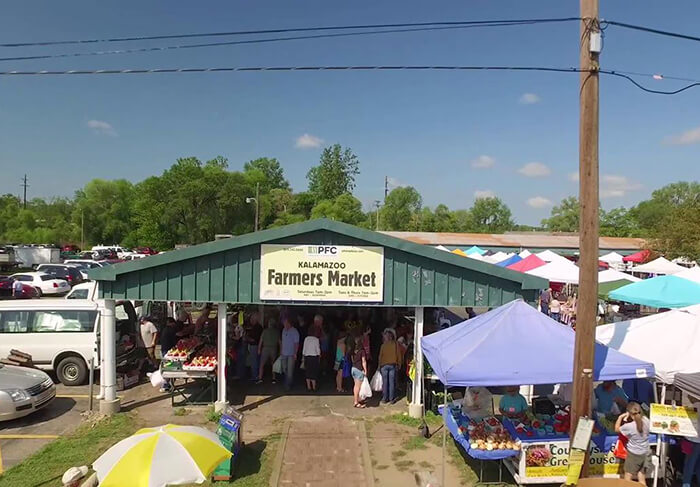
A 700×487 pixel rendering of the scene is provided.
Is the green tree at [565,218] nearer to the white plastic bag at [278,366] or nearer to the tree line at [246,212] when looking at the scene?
the tree line at [246,212]

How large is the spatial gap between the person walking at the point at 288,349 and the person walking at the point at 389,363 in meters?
2.07

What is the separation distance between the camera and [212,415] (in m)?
9.49

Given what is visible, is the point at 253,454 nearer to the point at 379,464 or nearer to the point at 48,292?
the point at 379,464

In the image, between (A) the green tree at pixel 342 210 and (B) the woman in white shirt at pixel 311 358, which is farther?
(A) the green tree at pixel 342 210

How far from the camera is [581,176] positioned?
5.72m

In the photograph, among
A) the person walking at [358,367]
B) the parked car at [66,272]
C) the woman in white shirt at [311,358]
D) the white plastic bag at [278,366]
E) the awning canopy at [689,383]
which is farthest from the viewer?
the parked car at [66,272]

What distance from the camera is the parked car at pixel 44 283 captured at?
26891 millimetres

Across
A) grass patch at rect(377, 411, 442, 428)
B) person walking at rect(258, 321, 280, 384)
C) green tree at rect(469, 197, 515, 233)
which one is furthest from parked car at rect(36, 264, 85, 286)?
green tree at rect(469, 197, 515, 233)

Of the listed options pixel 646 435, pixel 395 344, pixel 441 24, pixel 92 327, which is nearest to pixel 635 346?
pixel 646 435

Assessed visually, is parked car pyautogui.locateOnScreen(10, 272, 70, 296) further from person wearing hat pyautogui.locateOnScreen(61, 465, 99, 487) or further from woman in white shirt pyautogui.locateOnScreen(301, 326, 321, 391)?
person wearing hat pyautogui.locateOnScreen(61, 465, 99, 487)

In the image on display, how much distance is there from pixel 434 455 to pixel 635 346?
397 cm

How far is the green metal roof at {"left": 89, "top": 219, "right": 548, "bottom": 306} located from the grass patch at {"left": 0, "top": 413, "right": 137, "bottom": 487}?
251 cm

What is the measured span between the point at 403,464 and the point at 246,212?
195ft

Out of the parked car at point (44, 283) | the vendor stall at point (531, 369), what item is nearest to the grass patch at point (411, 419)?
the vendor stall at point (531, 369)
